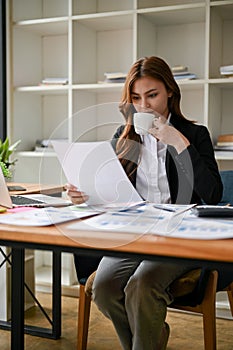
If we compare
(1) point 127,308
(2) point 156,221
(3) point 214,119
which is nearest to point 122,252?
(2) point 156,221

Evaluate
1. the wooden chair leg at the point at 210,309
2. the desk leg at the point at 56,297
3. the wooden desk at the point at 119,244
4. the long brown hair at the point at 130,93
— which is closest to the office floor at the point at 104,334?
the desk leg at the point at 56,297

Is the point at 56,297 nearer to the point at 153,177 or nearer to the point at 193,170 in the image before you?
the point at 153,177

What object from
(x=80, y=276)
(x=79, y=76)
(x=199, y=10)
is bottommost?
(x=80, y=276)

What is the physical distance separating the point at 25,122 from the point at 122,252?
2.30 metres

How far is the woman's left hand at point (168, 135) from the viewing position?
1.67 m

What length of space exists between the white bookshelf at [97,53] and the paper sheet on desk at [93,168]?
1209mm

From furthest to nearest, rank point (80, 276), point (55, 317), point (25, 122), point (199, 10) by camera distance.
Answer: point (25, 122) → point (199, 10) → point (55, 317) → point (80, 276)

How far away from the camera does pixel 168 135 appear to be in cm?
172

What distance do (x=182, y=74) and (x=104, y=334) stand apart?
143 cm

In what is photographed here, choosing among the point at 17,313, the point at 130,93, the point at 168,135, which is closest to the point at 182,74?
the point at 130,93

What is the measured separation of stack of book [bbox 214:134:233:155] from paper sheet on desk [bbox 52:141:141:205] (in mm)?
1297

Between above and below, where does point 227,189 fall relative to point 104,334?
above

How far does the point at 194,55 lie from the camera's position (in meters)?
2.96

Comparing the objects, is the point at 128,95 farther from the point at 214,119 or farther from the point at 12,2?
the point at 12,2
